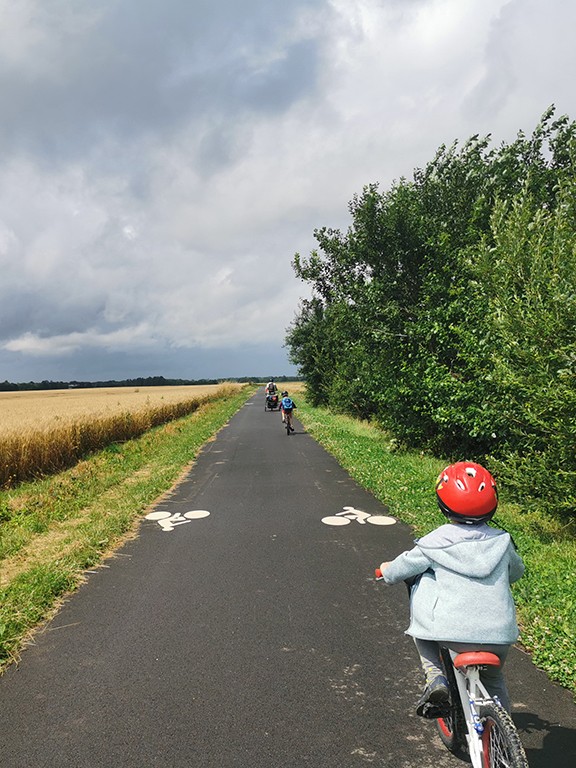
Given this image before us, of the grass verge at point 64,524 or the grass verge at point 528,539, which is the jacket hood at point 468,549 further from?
the grass verge at point 64,524

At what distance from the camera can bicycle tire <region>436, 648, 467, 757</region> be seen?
249 centimetres

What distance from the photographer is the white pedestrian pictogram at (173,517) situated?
23.7ft

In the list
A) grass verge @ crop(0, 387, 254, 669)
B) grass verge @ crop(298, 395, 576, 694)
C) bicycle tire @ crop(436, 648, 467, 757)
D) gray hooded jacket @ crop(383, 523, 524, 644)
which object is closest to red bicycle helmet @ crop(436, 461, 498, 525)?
gray hooded jacket @ crop(383, 523, 524, 644)

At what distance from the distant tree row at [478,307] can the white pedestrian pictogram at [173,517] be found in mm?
4760

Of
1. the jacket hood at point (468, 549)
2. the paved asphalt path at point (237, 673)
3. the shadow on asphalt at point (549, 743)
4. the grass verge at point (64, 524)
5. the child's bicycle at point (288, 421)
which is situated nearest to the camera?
the jacket hood at point (468, 549)

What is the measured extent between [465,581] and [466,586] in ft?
0.08

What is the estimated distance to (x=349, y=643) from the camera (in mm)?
3727

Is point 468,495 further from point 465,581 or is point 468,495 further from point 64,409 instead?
point 64,409

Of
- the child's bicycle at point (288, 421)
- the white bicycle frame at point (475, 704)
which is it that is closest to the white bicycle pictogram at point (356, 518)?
the white bicycle frame at point (475, 704)

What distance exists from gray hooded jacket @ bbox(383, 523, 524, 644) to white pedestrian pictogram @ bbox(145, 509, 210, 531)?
211 inches

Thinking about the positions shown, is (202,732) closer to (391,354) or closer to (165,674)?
(165,674)

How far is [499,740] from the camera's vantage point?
2.03m

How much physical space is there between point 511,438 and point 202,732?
8.01 meters

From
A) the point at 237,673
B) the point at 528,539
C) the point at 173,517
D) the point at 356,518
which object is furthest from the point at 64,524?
the point at 528,539
